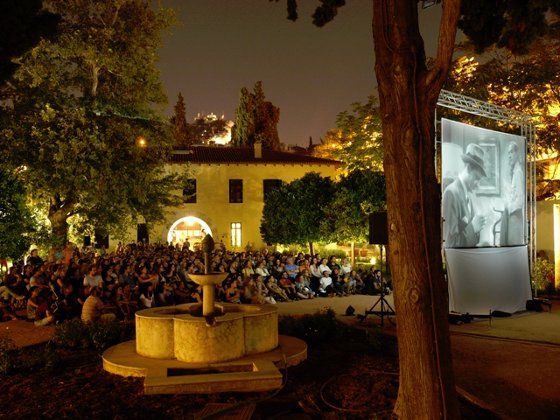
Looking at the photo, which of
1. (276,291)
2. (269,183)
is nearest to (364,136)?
(269,183)

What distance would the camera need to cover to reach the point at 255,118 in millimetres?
57406

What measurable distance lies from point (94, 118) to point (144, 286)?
7.23 m

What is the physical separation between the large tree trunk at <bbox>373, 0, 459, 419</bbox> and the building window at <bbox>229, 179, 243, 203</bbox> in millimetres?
34843

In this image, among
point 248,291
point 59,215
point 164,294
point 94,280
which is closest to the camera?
point 94,280

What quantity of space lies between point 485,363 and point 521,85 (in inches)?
539

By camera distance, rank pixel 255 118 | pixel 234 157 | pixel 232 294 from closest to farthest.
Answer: pixel 232 294, pixel 234 157, pixel 255 118

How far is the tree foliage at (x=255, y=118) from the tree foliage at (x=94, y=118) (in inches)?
1454

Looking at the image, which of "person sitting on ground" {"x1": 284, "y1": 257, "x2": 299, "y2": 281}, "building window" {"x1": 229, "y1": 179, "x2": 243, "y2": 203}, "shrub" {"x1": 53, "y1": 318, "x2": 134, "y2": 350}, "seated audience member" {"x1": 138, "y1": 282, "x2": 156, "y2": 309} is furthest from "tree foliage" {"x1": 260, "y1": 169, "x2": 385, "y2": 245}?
"shrub" {"x1": 53, "y1": 318, "x2": 134, "y2": 350}

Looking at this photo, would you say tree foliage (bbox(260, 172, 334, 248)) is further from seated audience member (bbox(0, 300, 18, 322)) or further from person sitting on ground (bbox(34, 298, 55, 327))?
person sitting on ground (bbox(34, 298, 55, 327))

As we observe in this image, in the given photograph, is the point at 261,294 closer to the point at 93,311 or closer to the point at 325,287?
the point at 325,287

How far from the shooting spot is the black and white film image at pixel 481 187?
511 inches

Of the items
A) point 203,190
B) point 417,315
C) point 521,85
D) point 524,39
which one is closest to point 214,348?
point 417,315

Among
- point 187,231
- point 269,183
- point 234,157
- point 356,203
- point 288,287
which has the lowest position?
point 288,287

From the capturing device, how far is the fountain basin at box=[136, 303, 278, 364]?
25.2 ft
